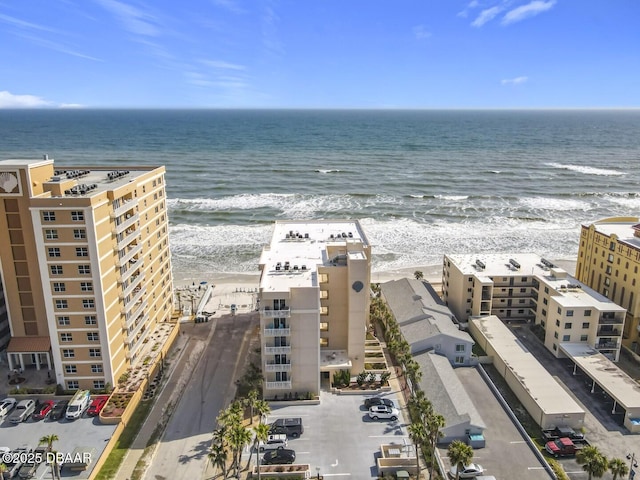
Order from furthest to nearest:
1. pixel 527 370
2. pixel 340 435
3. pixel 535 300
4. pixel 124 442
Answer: pixel 535 300 → pixel 527 370 → pixel 340 435 → pixel 124 442

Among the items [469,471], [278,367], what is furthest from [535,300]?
[278,367]

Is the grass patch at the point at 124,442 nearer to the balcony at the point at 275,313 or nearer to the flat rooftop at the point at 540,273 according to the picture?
the balcony at the point at 275,313

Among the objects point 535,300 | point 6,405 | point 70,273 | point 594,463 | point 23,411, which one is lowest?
point 23,411

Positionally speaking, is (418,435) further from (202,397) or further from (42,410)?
(42,410)

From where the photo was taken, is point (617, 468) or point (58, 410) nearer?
point (617, 468)

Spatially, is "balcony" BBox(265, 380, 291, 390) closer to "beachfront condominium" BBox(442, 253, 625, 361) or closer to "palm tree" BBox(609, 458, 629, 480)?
"palm tree" BBox(609, 458, 629, 480)

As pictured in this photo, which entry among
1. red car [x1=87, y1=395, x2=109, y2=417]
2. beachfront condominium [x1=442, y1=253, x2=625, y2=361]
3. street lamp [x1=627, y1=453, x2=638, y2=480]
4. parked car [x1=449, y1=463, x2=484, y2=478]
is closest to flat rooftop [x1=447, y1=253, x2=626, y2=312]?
beachfront condominium [x1=442, y1=253, x2=625, y2=361]

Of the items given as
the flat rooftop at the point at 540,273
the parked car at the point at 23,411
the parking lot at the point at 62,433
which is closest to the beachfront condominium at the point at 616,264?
the flat rooftop at the point at 540,273

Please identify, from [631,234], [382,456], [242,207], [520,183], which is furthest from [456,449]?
[520,183]
